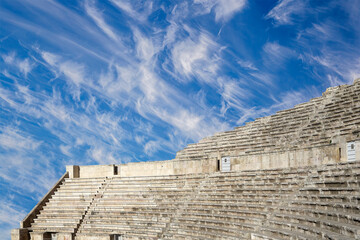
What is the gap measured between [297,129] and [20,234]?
16.7 m

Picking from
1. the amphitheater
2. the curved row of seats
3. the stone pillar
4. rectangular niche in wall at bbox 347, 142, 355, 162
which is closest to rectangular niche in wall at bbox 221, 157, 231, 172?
the amphitheater

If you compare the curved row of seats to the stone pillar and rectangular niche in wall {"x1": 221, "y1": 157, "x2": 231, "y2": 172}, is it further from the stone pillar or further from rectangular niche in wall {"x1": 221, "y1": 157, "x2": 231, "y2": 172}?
the stone pillar

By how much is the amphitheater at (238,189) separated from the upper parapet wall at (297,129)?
67mm

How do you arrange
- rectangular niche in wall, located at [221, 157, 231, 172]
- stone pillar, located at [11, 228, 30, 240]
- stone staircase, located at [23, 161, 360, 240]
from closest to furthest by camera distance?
stone staircase, located at [23, 161, 360, 240]
rectangular niche in wall, located at [221, 157, 231, 172]
stone pillar, located at [11, 228, 30, 240]

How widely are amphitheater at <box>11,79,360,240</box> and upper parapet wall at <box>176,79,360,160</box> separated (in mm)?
67

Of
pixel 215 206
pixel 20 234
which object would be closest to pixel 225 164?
pixel 215 206

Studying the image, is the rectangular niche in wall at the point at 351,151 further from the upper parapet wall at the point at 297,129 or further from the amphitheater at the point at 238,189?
the upper parapet wall at the point at 297,129

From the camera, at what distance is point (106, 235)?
1748 centimetres

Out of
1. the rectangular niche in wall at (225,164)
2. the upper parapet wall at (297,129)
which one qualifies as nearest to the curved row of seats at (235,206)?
the rectangular niche in wall at (225,164)

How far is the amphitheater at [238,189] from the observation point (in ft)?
36.4

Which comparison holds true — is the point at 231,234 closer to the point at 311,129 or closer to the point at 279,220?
the point at 279,220

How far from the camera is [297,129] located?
722 inches

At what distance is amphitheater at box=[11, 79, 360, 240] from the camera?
1111 cm

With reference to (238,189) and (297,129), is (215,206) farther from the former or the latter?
(297,129)
